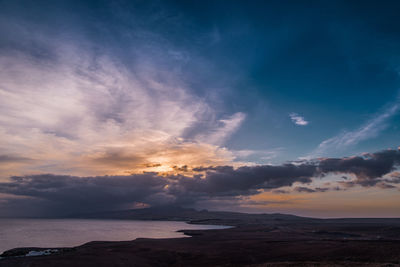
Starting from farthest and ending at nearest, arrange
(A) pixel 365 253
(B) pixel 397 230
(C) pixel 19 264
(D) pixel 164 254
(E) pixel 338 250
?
(B) pixel 397 230 < (D) pixel 164 254 < (E) pixel 338 250 < (A) pixel 365 253 < (C) pixel 19 264

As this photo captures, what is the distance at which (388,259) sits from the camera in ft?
172

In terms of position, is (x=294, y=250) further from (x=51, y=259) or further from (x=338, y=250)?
(x=51, y=259)

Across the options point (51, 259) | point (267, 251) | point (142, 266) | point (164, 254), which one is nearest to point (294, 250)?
point (267, 251)

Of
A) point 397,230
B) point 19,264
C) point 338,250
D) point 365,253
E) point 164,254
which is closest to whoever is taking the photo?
point 19,264

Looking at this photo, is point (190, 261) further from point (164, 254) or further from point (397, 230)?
point (397, 230)

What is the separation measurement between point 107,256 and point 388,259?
59884mm

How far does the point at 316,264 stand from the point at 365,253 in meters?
19.2

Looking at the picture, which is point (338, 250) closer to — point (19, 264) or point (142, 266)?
point (142, 266)

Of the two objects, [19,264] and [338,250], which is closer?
[19,264]

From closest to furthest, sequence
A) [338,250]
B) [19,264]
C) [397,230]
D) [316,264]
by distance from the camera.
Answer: [316,264], [19,264], [338,250], [397,230]

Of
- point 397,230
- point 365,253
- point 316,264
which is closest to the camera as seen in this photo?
point 316,264

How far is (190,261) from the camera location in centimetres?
6003

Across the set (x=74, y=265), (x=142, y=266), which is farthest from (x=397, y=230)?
(x=74, y=265)

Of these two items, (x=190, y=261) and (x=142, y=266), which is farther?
(x=190, y=261)
